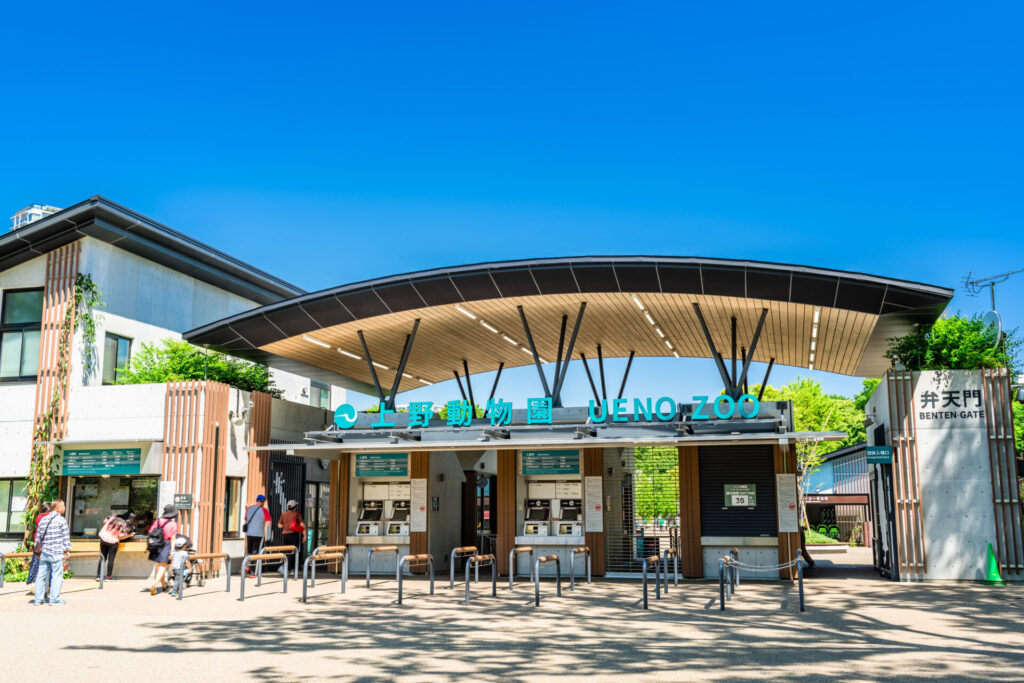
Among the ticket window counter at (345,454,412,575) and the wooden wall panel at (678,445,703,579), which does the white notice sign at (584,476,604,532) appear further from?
the ticket window counter at (345,454,412,575)

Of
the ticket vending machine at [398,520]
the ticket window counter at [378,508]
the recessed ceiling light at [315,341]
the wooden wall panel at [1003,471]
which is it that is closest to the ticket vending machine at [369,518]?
the ticket window counter at [378,508]

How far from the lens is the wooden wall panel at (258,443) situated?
18078 millimetres

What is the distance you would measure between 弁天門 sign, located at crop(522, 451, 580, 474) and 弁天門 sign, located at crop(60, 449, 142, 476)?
296 inches

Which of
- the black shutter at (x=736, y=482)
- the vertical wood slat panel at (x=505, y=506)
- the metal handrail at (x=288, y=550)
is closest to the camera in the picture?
the metal handrail at (x=288, y=550)

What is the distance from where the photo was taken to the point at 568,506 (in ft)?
56.5

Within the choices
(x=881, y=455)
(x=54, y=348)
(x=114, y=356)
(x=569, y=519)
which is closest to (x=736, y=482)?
(x=881, y=455)

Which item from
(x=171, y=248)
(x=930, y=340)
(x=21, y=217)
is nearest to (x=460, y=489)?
(x=171, y=248)

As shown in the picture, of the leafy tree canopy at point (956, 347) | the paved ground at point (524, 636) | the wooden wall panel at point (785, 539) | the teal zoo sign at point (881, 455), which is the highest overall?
the leafy tree canopy at point (956, 347)

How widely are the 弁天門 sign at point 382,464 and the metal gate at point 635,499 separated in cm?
418

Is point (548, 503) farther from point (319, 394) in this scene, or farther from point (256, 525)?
point (319, 394)

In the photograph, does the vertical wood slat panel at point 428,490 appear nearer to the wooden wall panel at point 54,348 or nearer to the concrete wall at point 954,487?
the wooden wall panel at point 54,348

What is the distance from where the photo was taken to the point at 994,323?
16.1 m

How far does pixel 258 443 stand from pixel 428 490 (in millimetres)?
3646

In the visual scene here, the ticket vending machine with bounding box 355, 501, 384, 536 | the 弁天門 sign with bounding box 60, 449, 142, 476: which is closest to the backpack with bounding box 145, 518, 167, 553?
the 弁天門 sign with bounding box 60, 449, 142, 476
